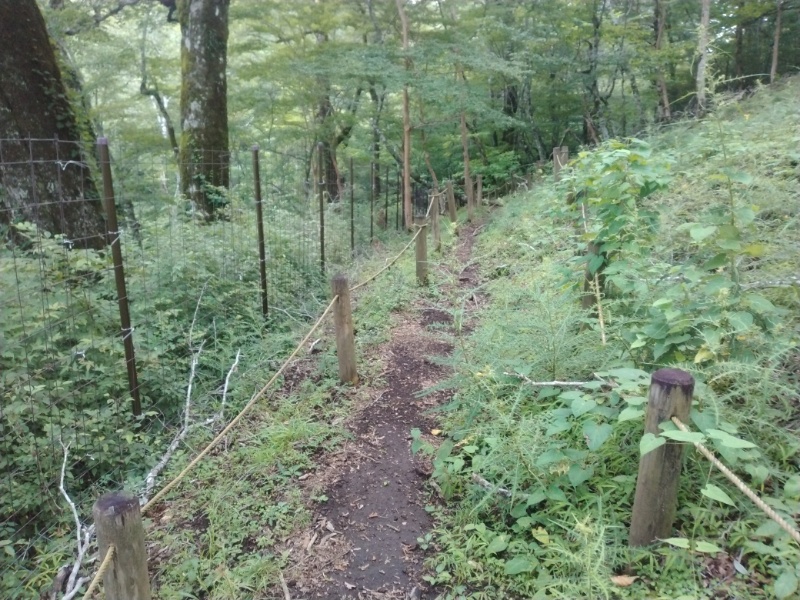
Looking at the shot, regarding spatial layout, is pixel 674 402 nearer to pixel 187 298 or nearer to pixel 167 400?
pixel 167 400

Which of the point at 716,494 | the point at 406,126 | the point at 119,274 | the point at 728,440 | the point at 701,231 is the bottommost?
the point at 716,494

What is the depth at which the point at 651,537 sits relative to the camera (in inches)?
84.2

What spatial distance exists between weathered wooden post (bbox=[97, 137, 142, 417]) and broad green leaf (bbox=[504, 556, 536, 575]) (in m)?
3.10

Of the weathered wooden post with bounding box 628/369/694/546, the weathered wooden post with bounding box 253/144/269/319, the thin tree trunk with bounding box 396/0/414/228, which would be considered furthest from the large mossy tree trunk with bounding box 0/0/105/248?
the thin tree trunk with bounding box 396/0/414/228

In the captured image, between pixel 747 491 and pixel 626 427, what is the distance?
946 millimetres

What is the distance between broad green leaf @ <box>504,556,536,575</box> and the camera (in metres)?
2.32

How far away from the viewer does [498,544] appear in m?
2.49

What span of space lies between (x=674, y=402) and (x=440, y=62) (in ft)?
42.3

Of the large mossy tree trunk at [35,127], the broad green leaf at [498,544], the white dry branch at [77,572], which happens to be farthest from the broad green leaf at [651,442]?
the large mossy tree trunk at [35,127]

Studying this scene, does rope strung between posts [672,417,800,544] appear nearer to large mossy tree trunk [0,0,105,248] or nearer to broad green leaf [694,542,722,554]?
broad green leaf [694,542,722,554]

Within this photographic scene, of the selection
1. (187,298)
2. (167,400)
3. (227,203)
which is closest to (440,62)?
(227,203)

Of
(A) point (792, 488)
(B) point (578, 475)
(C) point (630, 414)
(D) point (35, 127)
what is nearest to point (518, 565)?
(B) point (578, 475)

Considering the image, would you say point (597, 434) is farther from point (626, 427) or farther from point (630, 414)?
point (626, 427)

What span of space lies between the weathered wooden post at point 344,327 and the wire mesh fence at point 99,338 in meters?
0.87
